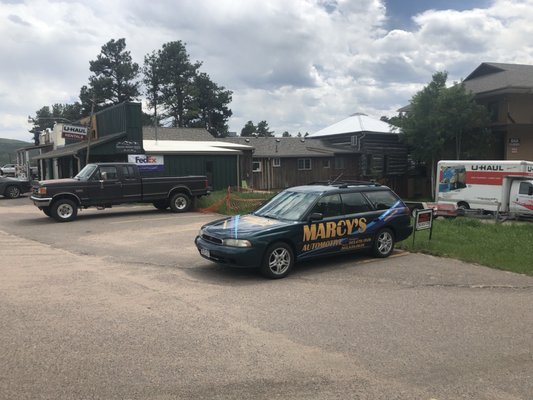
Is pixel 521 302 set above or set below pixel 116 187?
below

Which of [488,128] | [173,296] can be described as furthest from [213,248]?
[488,128]

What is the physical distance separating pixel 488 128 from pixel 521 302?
27.8m

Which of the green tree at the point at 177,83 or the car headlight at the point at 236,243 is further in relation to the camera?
the green tree at the point at 177,83

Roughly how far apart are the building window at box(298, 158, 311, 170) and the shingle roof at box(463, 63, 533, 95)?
12.6 meters

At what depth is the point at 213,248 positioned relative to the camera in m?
7.83

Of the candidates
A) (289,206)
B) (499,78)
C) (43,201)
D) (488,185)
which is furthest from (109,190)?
(499,78)

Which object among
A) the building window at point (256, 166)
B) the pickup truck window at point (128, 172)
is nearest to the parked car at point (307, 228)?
the pickup truck window at point (128, 172)

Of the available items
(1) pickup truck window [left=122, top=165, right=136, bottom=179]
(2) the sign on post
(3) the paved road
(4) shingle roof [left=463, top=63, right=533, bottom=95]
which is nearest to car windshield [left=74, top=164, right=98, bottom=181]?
(1) pickup truck window [left=122, top=165, right=136, bottom=179]

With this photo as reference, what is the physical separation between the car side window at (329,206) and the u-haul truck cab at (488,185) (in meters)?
12.1

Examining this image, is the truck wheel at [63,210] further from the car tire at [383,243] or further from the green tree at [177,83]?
the green tree at [177,83]

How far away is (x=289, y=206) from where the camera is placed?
8797 millimetres

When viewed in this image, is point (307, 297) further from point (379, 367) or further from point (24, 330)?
Answer: point (24, 330)

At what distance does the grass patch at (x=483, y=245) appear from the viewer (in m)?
9.18

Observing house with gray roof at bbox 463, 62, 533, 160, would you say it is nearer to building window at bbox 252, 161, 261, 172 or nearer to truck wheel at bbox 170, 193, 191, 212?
building window at bbox 252, 161, 261, 172
